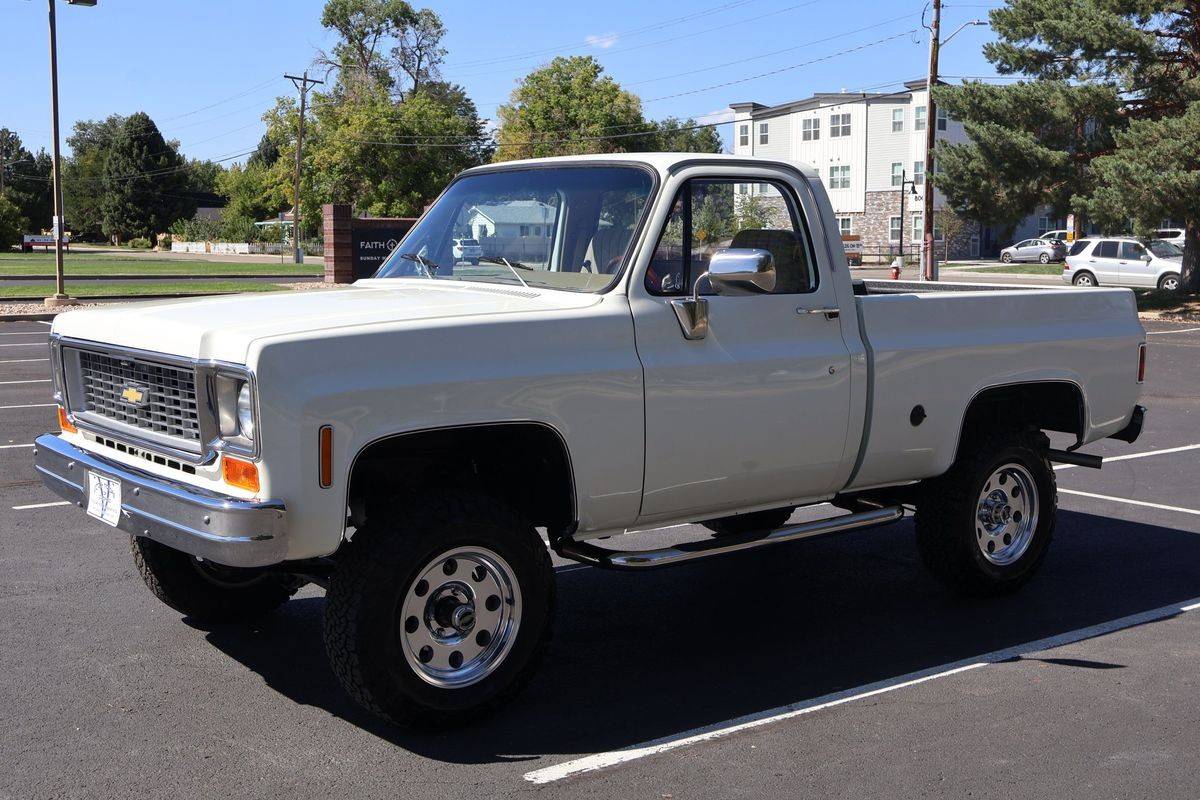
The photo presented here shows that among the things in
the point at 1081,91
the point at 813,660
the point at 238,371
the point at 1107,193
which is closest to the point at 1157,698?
the point at 813,660

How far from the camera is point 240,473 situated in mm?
4270

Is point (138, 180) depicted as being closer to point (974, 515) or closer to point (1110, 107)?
point (1110, 107)

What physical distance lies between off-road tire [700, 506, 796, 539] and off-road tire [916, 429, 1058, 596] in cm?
73

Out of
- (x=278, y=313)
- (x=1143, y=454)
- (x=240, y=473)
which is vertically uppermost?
(x=278, y=313)

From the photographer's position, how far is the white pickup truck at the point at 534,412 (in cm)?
432

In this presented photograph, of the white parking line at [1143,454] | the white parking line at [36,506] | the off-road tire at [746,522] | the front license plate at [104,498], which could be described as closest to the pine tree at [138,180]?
the white parking line at [36,506]

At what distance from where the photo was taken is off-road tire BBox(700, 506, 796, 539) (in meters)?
6.10

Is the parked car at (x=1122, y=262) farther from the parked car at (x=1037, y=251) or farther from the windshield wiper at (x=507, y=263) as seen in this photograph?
the windshield wiper at (x=507, y=263)

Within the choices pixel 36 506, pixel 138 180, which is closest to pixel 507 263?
pixel 36 506

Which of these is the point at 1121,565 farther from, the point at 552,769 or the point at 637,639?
the point at 552,769

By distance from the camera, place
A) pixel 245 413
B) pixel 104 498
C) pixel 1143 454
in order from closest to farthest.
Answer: pixel 245 413 < pixel 104 498 < pixel 1143 454

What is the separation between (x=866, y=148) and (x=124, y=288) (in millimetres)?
44829

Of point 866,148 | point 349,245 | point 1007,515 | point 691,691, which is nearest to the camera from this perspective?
point 691,691

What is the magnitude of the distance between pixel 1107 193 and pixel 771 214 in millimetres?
25934
